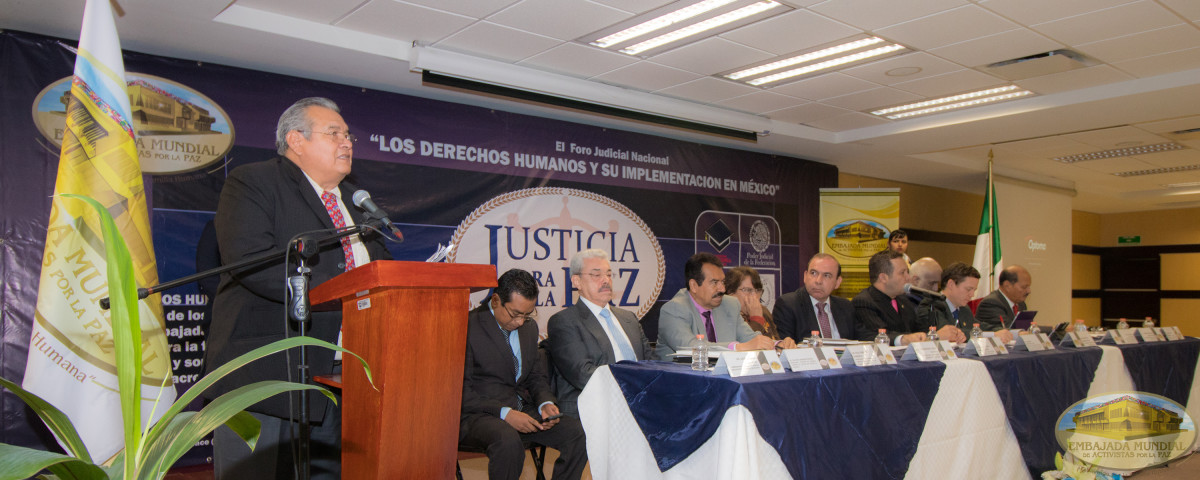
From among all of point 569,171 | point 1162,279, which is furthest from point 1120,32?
point 1162,279

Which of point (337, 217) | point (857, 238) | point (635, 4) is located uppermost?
point (635, 4)

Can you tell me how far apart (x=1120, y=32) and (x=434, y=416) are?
4.55m

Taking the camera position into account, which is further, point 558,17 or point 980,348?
point 558,17

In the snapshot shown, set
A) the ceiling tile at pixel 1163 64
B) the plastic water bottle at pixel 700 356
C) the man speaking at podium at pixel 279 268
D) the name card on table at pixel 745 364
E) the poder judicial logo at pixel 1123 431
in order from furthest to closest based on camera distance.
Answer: the ceiling tile at pixel 1163 64 → the poder judicial logo at pixel 1123 431 → the plastic water bottle at pixel 700 356 → the name card on table at pixel 745 364 → the man speaking at podium at pixel 279 268

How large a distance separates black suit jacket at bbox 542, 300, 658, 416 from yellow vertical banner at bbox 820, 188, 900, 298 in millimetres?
4566

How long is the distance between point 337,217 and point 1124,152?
8256 mm

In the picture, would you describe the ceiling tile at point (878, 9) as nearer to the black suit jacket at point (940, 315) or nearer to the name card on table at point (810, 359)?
the black suit jacket at point (940, 315)

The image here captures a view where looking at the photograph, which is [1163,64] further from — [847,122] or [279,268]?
[279,268]

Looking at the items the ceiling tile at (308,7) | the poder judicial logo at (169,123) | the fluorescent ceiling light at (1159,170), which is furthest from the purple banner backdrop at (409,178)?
the fluorescent ceiling light at (1159,170)

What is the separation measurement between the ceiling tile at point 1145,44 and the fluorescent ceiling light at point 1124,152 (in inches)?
124

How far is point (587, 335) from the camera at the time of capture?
11.3ft

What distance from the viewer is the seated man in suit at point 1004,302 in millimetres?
5316

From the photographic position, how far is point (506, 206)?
17.7 ft

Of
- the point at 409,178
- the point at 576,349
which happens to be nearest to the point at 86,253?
the point at 576,349
